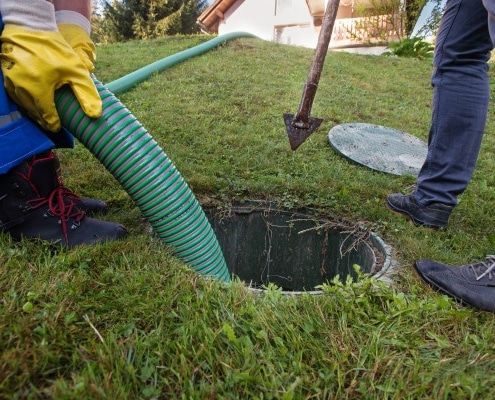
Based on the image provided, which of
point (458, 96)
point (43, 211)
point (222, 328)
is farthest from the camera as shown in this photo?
point (458, 96)

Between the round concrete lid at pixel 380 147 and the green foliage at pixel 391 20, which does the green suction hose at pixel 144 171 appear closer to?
the round concrete lid at pixel 380 147

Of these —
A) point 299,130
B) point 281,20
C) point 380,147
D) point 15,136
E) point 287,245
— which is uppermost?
point 281,20

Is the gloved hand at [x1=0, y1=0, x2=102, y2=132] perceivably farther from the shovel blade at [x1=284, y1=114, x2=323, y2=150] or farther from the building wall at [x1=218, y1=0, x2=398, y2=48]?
the building wall at [x1=218, y1=0, x2=398, y2=48]

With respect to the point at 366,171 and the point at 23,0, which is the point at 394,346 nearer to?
the point at 23,0

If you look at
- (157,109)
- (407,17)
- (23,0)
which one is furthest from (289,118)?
(407,17)

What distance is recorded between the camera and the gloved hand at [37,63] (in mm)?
1294

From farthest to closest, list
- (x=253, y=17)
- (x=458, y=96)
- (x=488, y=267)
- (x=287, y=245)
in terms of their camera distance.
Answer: (x=253, y=17), (x=287, y=245), (x=458, y=96), (x=488, y=267)

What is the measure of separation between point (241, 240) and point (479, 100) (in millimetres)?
1425

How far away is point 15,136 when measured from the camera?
1.37m

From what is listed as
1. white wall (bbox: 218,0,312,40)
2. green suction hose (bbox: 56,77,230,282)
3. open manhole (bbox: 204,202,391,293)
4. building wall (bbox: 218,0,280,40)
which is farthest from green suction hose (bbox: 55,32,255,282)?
building wall (bbox: 218,0,280,40)

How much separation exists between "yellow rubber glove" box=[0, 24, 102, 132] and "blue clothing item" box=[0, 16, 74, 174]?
0.04m

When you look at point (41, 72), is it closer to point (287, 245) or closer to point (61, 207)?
point (61, 207)

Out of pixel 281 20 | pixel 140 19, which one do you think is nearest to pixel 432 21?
pixel 281 20

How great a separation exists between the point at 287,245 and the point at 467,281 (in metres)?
1.15
